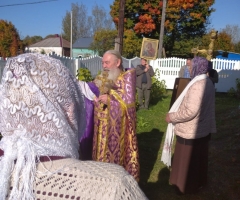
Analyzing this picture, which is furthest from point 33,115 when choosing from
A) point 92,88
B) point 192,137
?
point 192,137

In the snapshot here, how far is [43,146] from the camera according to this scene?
119 cm

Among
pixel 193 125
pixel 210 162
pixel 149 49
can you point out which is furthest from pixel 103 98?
pixel 149 49

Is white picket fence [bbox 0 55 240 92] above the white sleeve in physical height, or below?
below

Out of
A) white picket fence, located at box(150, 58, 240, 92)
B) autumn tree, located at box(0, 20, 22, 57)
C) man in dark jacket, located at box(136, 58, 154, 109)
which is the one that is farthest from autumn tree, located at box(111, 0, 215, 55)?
autumn tree, located at box(0, 20, 22, 57)

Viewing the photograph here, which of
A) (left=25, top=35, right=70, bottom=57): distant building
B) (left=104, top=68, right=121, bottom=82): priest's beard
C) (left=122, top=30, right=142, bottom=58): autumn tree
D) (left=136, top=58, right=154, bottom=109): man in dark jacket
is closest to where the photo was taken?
(left=104, top=68, right=121, bottom=82): priest's beard

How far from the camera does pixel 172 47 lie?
23375mm

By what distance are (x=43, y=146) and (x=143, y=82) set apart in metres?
7.51

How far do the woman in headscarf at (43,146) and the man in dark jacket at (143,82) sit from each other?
7312 millimetres

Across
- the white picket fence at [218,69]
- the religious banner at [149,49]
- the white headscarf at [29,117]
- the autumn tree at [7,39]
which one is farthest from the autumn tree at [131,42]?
the white headscarf at [29,117]

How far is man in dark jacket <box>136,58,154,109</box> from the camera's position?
8555 mm

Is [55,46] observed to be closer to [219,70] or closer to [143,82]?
[219,70]

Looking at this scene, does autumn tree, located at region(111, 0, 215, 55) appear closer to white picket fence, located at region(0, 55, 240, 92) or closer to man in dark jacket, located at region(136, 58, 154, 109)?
white picket fence, located at region(0, 55, 240, 92)

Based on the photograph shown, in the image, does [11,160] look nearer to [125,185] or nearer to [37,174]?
[37,174]

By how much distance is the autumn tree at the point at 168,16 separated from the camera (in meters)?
20.4
